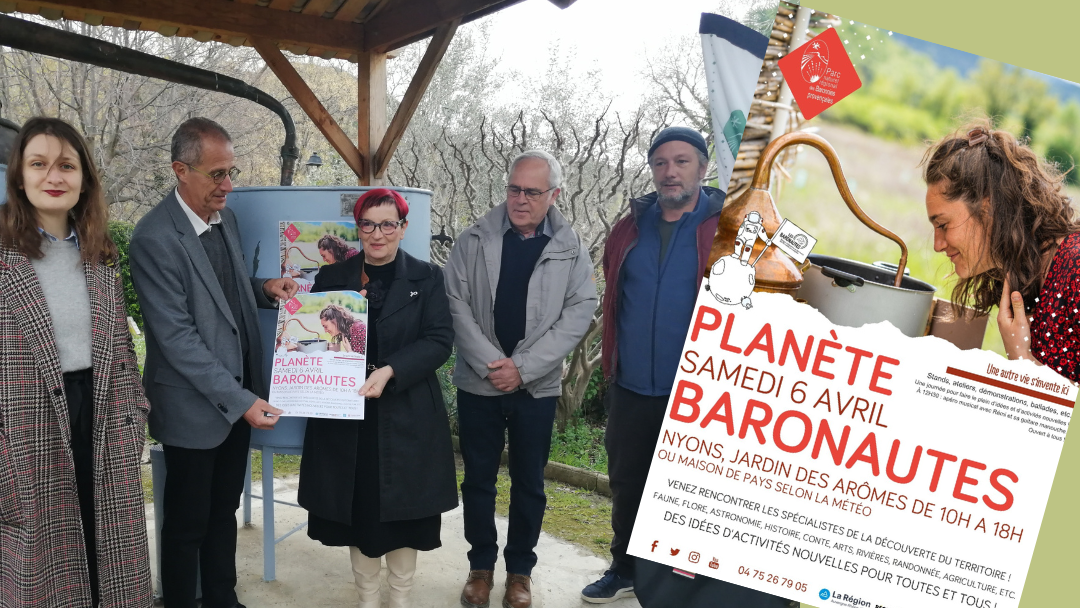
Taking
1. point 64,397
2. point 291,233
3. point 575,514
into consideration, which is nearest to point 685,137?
point 291,233

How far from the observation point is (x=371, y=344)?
2.71 m

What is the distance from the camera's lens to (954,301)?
191cm

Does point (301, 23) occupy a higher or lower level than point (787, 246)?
higher

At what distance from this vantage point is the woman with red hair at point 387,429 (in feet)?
8.67

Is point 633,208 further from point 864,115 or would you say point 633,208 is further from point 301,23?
point 301,23

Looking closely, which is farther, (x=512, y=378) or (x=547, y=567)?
(x=547, y=567)

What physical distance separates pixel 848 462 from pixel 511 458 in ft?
5.38

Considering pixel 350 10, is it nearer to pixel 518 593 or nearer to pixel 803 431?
pixel 518 593

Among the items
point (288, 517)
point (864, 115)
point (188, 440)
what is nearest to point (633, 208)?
point (864, 115)

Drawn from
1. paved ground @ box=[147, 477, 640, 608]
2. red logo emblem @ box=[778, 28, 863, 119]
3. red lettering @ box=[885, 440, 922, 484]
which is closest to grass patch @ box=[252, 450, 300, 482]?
paved ground @ box=[147, 477, 640, 608]

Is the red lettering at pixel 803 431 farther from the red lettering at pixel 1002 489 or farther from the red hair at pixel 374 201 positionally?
the red hair at pixel 374 201

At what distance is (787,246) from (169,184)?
12399 millimetres

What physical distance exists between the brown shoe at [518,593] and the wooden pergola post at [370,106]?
2.99 metres

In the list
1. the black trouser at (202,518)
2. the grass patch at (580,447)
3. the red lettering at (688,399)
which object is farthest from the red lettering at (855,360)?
the grass patch at (580,447)
